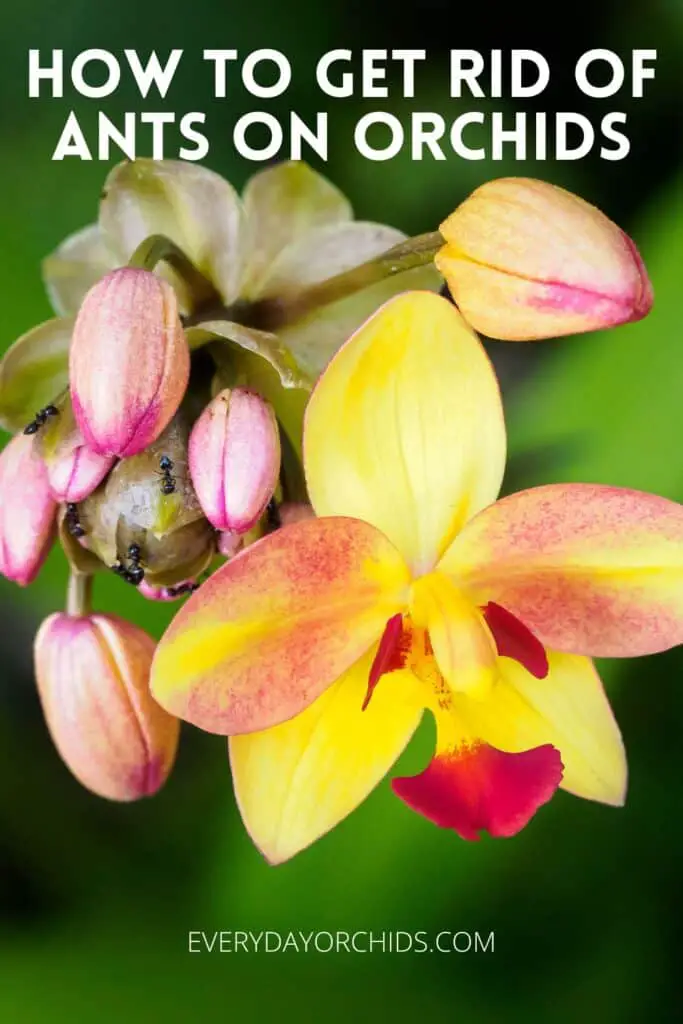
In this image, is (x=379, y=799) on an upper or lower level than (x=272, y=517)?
lower

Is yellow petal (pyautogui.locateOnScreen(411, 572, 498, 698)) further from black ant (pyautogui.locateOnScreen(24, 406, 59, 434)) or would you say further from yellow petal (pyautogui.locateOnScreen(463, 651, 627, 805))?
black ant (pyautogui.locateOnScreen(24, 406, 59, 434))

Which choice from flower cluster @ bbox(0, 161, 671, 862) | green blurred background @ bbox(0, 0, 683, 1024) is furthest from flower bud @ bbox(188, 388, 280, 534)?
green blurred background @ bbox(0, 0, 683, 1024)

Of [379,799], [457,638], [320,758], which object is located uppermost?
[457,638]

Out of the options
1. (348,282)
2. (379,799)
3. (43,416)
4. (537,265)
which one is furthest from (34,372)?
(379,799)

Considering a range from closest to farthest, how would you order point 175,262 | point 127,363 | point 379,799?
point 127,363 < point 175,262 < point 379,799

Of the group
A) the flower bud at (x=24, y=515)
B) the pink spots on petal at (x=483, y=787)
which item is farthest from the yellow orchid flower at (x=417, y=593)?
the flower bud at (x=24, y=515)

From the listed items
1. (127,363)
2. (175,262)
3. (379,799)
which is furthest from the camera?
(379,799)

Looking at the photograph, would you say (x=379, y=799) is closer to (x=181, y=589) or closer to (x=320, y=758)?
(x=320, y=758)
